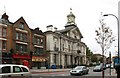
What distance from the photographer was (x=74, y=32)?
82750 mm

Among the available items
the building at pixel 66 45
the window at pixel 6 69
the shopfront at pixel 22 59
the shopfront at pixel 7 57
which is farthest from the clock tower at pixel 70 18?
the window at pixel 6 69

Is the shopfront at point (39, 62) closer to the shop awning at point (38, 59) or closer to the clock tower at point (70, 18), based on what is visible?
the shop awning at point (38, 59)

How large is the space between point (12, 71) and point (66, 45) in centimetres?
6000

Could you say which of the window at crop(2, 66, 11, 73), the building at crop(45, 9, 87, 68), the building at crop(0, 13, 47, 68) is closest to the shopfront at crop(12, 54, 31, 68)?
the building at crop(0, 13, 47, 68)

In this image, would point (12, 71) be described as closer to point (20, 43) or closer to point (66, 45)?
point (20, 43)

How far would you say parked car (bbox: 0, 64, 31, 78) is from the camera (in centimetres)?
1579

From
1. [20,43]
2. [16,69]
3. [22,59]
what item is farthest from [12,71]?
[20,43]

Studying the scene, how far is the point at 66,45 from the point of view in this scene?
7619 cm

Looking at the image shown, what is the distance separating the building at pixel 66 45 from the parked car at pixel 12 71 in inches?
1916

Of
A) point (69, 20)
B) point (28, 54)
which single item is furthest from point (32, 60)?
point (69, 20)

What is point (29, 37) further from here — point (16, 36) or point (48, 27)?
point (48, 27)

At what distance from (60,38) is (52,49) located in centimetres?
592

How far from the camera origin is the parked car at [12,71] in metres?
15.8

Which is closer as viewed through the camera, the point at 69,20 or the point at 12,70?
the point at 12,70
